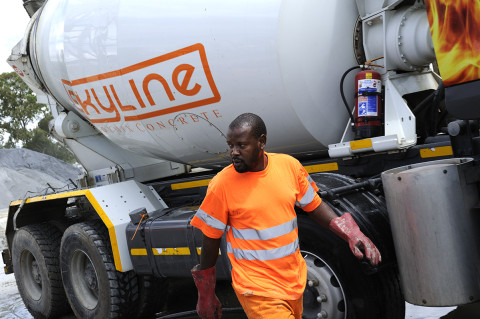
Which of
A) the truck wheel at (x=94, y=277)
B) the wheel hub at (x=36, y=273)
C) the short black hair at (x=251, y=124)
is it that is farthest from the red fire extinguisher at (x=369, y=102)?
the wheel hub at (x=36, y=273)

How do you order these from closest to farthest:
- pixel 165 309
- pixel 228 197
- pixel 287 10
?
1. pixel 228 197
2. pixel 287 10
3. pixel 165 309

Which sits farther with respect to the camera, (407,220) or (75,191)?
(75,191)

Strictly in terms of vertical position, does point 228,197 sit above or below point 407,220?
above

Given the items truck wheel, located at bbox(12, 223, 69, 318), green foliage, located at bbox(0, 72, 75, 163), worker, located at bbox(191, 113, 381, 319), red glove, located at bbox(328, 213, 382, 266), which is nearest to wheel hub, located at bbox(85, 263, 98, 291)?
truck wheel, located at bbox(12, 223, 69, 318)

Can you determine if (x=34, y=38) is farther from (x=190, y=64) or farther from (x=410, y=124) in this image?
(x=410, y=124)

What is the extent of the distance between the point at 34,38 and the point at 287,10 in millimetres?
3465

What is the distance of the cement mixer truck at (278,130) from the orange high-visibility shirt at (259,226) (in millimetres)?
694

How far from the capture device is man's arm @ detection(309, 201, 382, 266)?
2.91 m

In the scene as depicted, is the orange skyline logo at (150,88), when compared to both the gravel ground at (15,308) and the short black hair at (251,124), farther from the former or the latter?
the gravel ground at (15,308)

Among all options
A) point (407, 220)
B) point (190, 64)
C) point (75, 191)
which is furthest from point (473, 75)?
point (75, 191)

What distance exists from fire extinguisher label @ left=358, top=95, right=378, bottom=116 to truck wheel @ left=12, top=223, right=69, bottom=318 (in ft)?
12.8

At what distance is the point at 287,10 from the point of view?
3943mm

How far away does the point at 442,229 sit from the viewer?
3092 mm

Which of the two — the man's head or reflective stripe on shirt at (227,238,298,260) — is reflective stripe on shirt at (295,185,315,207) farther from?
the man's head
